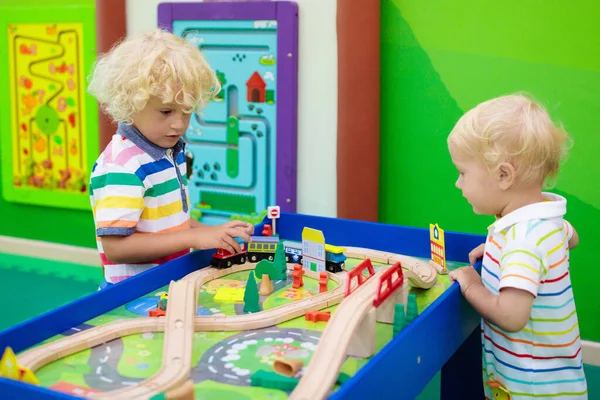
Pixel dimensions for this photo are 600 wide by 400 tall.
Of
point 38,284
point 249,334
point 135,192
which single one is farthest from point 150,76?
point 38,284

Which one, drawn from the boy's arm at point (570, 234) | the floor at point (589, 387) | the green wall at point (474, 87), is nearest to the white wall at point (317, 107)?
the green wall at point (474, 87)

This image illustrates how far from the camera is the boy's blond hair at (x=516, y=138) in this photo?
1.01 metres

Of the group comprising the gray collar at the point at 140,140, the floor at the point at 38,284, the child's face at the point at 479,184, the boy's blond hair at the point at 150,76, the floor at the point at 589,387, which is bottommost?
the floor at the point at 589,387

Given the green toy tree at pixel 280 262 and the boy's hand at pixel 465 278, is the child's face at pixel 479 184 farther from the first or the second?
the green toy tree at pixel 280 262

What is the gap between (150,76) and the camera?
1.21 metres

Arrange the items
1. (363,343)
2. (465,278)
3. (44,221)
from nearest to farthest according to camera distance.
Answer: (363,343) → (465,278) → (44,221)

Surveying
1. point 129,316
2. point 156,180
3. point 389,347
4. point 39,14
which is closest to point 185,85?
point 156,180

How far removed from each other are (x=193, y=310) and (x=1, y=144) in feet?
7.69

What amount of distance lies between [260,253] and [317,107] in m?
1.03

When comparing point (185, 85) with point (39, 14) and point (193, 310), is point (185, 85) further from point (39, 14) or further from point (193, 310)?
point (39, 14)

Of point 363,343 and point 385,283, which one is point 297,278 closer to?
point 385,283

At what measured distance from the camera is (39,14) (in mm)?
2793

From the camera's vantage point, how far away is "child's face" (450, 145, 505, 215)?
105 cm

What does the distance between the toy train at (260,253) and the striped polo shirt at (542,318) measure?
292 millimetres
